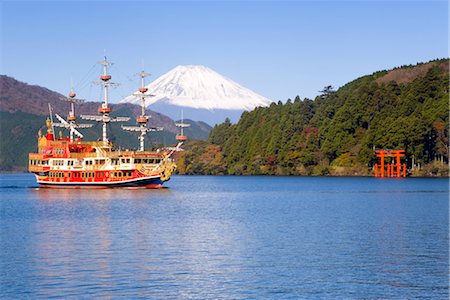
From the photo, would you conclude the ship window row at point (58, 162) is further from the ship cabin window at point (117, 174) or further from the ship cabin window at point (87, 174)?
the ship cabin window at point (117, 174)

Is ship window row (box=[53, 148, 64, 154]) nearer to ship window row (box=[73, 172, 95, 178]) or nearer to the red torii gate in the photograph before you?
ship window row (box=[73, 172, 95, 178])

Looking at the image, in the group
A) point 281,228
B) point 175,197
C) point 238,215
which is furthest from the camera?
point 175,197

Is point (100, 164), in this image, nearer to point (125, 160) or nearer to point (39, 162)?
point (125, 160)

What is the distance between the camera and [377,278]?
131 ft

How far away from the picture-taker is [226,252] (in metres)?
48.7

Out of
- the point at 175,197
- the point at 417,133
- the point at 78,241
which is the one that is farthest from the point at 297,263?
the point at 417,133

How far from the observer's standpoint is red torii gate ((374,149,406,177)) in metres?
169

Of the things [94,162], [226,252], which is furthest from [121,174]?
[226,252]

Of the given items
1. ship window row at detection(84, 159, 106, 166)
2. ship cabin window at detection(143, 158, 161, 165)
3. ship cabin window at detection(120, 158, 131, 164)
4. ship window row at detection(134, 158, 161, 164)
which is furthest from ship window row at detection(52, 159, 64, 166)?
ship cabin window at detection(143, 158, 161, 165)

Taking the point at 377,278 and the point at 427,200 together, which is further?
the point at 427,200

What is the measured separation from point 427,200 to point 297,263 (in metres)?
54.7

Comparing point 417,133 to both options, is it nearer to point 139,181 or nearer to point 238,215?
point 139,181

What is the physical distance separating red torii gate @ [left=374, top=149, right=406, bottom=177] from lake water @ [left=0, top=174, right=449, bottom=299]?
272ft

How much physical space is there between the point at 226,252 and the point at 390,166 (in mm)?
131422
